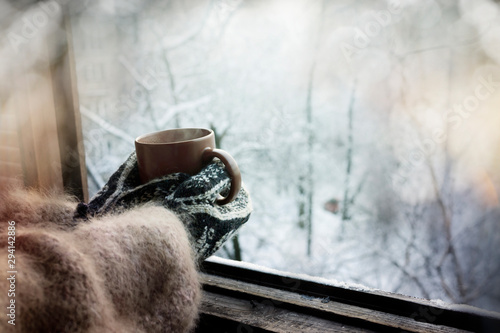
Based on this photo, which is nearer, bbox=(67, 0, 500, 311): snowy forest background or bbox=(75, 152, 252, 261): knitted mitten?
bbox=(75, 152, 252, 261): knitted mitten

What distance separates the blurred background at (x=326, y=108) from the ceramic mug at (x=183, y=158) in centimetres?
67

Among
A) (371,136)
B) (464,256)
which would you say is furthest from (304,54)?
(464,256)

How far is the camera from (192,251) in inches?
26.3

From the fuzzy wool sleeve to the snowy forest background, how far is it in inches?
35.4

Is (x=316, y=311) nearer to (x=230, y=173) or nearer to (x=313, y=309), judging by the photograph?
(x=313, y=309)

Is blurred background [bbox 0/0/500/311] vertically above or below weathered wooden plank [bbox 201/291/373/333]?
above

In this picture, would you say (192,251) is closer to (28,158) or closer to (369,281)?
(28,158)

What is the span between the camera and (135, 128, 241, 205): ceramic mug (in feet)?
2.49

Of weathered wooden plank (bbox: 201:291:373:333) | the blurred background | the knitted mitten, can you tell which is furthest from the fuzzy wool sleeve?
the blurred background

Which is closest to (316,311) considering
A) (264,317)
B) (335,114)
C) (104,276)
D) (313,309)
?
(313,309)

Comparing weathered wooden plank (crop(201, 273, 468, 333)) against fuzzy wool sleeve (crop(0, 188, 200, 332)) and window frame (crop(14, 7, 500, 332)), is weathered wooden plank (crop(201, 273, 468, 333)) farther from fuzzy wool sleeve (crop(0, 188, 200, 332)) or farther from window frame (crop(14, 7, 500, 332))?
fuzzy wool sleeve (crop(0, 188, 200, 332))

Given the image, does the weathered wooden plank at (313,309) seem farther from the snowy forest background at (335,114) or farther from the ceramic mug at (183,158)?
the snowy forest background at (335,114)

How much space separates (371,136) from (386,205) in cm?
27

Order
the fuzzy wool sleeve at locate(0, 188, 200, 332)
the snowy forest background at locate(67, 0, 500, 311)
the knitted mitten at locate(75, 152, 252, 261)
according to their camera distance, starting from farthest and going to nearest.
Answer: the snowy forest background at locate(67, 0, 500, 311) < the knitted mitten at locate(75, 152, 252, 261) < the fuzzy wool sleeve at locate(0, 188, 200, 332)
